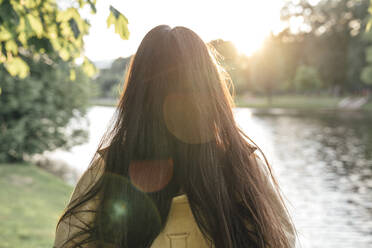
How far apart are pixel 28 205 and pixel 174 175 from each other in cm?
796

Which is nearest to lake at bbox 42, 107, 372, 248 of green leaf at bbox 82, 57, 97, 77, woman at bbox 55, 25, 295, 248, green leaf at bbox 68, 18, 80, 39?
woman at bbox 55, 25, 295, 248

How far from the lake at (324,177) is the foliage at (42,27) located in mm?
752

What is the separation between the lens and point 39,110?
Answer: 13.9 meters

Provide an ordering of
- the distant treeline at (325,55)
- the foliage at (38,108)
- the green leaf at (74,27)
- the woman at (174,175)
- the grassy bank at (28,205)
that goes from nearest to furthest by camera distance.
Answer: the woman at (174,175)
the green leaf at (74,27)
the grassy bank at (28,205)
the foliage at (38,108)
the distant treeline at (325,55)

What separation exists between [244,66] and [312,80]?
32.9 ft

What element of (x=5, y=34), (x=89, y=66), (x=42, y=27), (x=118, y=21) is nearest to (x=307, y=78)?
(x=89, y=66)

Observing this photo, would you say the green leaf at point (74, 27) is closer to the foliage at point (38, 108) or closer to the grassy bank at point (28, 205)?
the grassy bank at point (28, 205)

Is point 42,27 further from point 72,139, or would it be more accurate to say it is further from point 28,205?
point 72,139

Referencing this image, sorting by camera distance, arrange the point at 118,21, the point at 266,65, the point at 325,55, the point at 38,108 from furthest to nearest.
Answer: the point at 325,55 < the point at 266,65 < the point at 38,108 < the point at 118,21

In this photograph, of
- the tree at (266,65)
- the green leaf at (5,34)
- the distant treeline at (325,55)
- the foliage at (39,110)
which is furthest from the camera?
the tree at (266,65)

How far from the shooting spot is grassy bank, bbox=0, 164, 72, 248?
21.1ft

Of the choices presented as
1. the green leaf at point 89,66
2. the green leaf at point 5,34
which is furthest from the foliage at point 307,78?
the green leaf at point 5,34

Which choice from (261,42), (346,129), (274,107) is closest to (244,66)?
(261,42)

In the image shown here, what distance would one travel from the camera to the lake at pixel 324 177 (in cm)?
820
